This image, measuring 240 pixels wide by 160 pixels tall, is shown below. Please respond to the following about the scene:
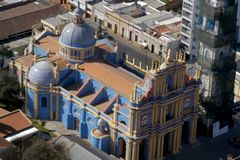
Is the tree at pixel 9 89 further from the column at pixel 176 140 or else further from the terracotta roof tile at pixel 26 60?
the column at pixel 176 140

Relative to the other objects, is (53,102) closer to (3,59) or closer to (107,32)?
(3,59)

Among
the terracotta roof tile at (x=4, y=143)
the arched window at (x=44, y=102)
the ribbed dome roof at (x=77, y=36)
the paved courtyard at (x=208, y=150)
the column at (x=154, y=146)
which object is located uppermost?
the ribbed dome roof at (x=77, y=36)

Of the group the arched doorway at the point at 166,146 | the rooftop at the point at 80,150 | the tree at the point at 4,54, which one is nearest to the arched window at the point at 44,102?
the rooftop at the point at 80,150

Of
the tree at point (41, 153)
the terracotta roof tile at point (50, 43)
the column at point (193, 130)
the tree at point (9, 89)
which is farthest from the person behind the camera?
the terracotta roof tile at point (50, 43)

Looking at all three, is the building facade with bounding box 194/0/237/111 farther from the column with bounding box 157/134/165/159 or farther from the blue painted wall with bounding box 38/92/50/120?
the blue painted wall with bounding box 38/92/50/120

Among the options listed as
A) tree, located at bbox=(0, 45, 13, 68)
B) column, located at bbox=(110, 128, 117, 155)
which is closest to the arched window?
column, located at bbox=(110, 128, 117, 155)

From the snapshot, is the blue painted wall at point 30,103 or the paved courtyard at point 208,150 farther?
the blue painted wall at point 30,103
